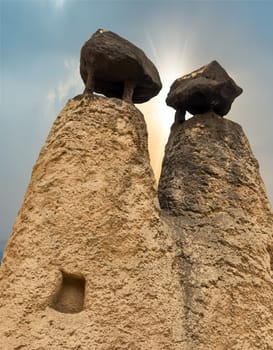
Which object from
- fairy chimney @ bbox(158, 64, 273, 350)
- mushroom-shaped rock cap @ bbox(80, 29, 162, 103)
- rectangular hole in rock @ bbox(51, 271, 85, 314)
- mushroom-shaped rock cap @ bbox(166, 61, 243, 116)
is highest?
mushroom-shaped rock cap @ bbox(166, 61, 243, 116)

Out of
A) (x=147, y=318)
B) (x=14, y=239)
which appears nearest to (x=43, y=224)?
(x=14, y=239)

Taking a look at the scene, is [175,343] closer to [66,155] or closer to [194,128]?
[66,155]

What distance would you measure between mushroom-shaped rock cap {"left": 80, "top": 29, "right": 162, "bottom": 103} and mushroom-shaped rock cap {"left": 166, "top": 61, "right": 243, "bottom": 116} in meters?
0.65

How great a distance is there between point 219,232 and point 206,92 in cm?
189

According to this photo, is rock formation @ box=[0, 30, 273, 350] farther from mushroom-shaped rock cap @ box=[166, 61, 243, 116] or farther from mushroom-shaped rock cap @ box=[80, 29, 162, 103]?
mushroom-shaped rock cap @ box=[166, 61, 243, 116]

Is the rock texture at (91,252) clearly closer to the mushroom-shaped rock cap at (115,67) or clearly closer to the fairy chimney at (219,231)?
the fairy chimney at (219,231)

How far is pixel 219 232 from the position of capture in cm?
403

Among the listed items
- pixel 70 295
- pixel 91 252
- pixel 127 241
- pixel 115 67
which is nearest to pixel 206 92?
pixel 115 67

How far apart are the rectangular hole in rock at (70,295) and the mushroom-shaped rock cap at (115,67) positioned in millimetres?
1915

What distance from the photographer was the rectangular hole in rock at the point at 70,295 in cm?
309

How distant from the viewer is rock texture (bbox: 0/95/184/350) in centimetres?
295

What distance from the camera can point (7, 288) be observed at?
3.08 meters

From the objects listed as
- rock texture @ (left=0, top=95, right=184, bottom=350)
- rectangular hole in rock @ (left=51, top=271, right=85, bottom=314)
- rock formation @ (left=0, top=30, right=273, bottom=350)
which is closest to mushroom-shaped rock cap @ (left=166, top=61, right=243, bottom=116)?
rock formation @ (left=0, top=30, right=273, bottom=350)

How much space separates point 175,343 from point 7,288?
141cm
